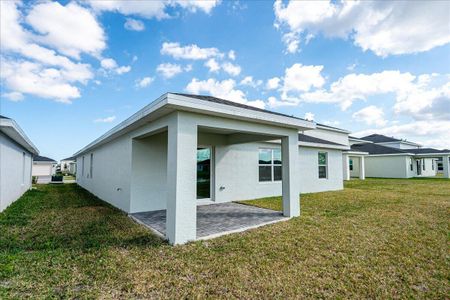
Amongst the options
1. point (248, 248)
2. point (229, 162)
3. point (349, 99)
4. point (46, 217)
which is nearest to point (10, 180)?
point (46, 217)

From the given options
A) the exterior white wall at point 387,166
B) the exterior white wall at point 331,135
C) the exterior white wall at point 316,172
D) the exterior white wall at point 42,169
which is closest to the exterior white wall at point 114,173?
the exterior white wall at point 316,172

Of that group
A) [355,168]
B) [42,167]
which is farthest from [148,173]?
[42,167]

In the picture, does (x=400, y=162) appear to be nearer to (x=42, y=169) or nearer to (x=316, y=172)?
(x=316, y=172)

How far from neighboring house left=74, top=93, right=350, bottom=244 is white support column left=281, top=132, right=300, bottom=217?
0.03 m

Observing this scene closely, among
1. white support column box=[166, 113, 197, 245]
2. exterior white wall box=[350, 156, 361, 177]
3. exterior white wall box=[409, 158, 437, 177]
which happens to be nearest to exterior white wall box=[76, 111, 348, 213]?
white support column box=[166, 113, 197, 245]

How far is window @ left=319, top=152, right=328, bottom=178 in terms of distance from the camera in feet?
46.6

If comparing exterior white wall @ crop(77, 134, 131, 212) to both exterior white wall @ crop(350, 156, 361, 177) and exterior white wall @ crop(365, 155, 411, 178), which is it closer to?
exterior white wall @ crop(350, 156, 361, 177)

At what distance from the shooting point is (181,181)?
4.77 meters

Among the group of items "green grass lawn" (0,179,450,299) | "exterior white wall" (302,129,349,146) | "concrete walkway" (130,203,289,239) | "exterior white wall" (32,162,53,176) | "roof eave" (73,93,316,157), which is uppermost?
"exterior white wall" (302,129,349,146)

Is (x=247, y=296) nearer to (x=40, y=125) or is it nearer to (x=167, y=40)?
(x=167, y=40)

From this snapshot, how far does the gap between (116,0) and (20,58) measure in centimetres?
783

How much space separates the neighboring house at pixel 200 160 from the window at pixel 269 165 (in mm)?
50

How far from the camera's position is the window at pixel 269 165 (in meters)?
11.3

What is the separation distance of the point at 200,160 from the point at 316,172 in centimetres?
777
